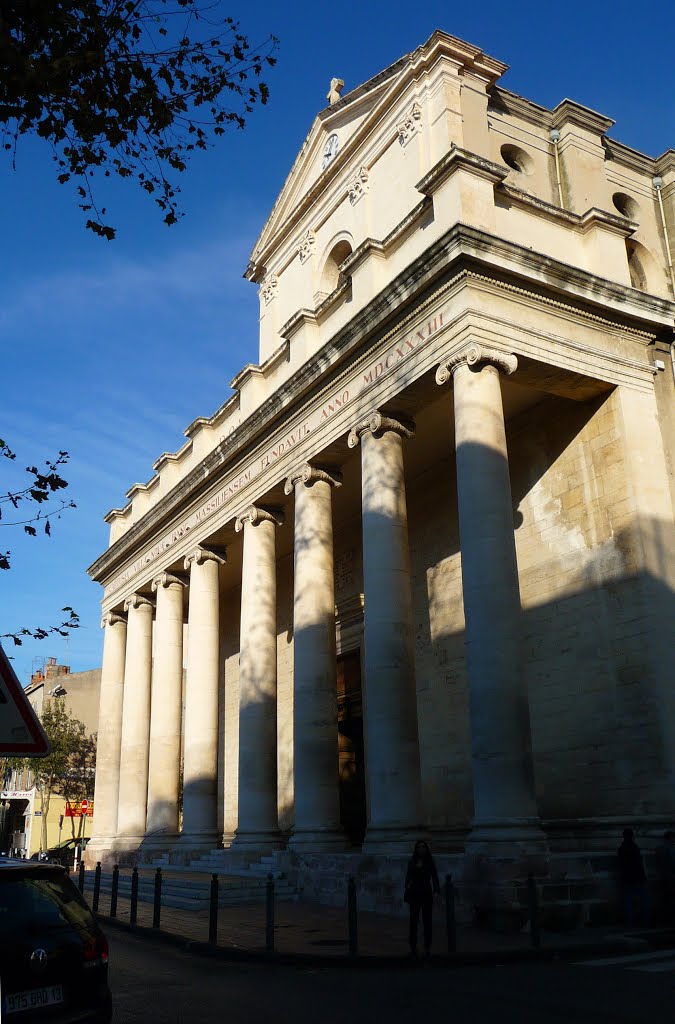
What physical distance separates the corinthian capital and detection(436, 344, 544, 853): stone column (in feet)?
37.6

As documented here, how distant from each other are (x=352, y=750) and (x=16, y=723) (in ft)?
67.0

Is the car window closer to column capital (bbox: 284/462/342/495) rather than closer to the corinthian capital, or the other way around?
column capital (bbox: 284/462/342/495)

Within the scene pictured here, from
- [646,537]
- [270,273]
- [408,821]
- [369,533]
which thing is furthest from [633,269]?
[408,821]

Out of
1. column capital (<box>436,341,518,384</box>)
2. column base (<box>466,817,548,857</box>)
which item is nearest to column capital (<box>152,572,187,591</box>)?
column capital (<box>436,341,518,384</box>)

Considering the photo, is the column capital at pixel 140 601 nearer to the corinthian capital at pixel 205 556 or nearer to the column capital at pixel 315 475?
the corinthian capital at pixel 205 556

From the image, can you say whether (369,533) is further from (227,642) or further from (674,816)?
(227,642)

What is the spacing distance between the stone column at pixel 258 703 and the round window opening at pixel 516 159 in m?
9.62

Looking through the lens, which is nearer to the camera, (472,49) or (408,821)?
(408,821)

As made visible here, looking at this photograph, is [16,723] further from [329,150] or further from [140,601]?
[140,601]

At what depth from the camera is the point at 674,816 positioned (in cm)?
1438

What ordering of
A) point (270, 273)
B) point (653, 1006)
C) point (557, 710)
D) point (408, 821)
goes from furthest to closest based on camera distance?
point (270, 273), point (557, 710), point (408, 821), point (653, 1006)

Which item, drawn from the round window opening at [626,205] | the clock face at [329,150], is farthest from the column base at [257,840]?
the clock face at [329,150]

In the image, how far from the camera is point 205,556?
25.8m

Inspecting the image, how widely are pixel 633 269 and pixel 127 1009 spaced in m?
17.6
